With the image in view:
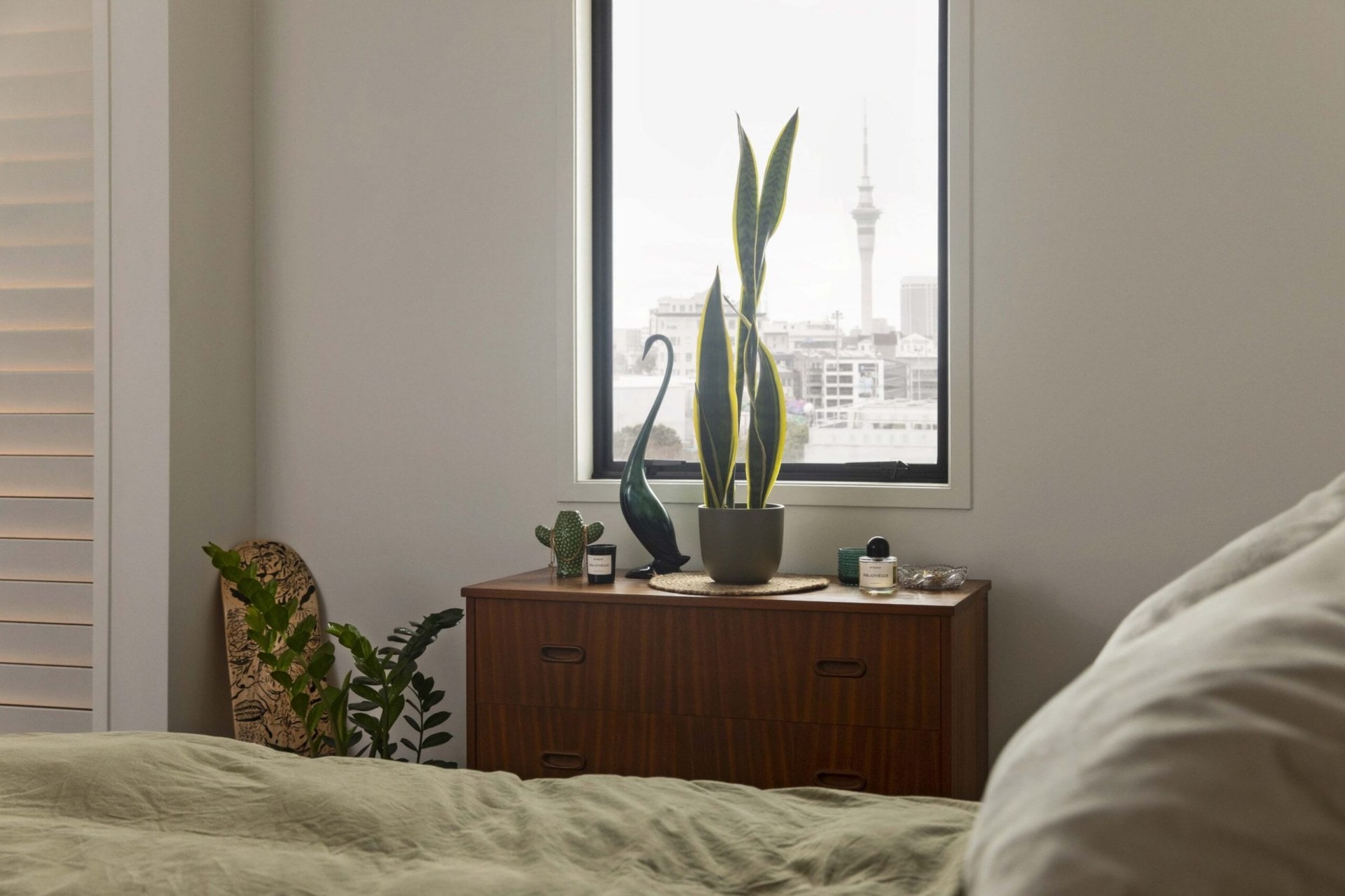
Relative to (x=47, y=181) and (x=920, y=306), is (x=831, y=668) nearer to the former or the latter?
(x=920, y=306)

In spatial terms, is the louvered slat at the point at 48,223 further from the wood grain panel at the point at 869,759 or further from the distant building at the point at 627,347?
the wood grain panel at the point at 869,759

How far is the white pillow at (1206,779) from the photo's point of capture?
1.62 ft

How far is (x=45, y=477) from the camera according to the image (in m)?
2.93

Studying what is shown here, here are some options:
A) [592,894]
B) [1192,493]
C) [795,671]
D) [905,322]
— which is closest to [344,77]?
[905,322]

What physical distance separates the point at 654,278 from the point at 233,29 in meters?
1.32

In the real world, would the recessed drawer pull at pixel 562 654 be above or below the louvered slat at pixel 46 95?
below

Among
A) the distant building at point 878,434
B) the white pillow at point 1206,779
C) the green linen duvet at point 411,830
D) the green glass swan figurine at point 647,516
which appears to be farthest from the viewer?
the distant building at point 878,434

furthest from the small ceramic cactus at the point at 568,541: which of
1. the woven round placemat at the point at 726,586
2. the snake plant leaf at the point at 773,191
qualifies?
the snake plant leaf at the point at 773,191

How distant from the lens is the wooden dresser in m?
2.23

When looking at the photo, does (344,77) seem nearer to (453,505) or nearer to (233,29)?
(233,29)

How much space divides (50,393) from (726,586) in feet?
6.00

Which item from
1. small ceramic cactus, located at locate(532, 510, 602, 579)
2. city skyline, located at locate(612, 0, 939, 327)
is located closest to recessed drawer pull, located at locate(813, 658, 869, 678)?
small ceramic cactus, located at locate(532, 510, 602, 579)

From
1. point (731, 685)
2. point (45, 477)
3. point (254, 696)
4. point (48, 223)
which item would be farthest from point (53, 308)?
point (731, 685)

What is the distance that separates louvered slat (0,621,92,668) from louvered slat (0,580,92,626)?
17 millimetres
